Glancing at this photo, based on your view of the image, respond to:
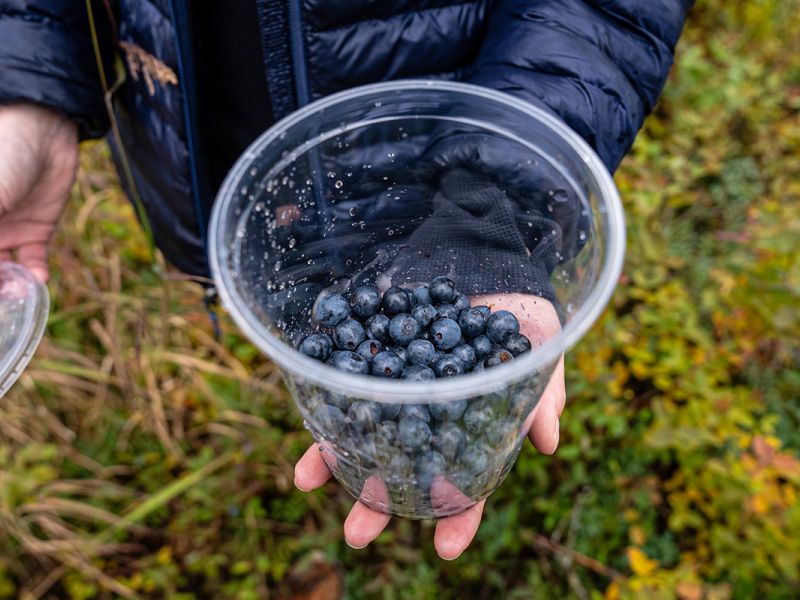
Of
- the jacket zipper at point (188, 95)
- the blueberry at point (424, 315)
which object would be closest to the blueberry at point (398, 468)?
the blueberry at point (424, 315)

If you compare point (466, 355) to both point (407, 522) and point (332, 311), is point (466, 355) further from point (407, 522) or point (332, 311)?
point (407, 522)

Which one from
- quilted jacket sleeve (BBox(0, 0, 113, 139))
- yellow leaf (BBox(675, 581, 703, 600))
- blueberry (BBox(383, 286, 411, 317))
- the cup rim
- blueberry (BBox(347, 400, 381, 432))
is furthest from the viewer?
yellow leaf (BBox(675, 581, 703, 600))

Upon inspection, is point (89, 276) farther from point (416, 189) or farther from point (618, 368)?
point (618, 368)

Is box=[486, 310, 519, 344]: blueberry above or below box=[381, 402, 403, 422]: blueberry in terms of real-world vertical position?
below

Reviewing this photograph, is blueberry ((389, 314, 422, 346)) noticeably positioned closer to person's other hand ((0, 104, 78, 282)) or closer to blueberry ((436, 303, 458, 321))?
blueberry ((436, 303, 458, 321))

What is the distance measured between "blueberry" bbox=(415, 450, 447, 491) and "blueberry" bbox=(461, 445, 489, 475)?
3cm

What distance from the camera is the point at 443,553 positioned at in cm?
106

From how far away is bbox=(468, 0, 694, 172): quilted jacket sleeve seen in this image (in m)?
1.19

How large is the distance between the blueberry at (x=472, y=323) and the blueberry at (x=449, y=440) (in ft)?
0.70

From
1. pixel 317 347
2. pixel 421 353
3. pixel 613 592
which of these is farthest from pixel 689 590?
pixel 317 347

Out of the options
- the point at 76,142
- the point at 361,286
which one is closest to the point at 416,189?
the point at 361,286

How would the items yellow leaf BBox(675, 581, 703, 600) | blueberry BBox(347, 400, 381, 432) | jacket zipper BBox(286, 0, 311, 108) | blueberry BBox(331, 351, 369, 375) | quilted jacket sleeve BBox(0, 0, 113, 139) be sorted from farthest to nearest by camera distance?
1. yellow leaf BBox(675, 581, 703, 600)
2. quilted jacket sleeve BBox(0, 0, 113, 139)
3. jacket zipper BBox(286, 0, 311, 108)
4. blueberry BBox(331, 351, 369, 375)
5. blueberry BBox(347, 400, 381, 432)

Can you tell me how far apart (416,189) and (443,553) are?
613 millimetres

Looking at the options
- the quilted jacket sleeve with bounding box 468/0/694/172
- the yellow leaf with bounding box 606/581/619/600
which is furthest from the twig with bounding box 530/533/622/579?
the quilted jacket sleeve with bounding box 468/0/694/172
